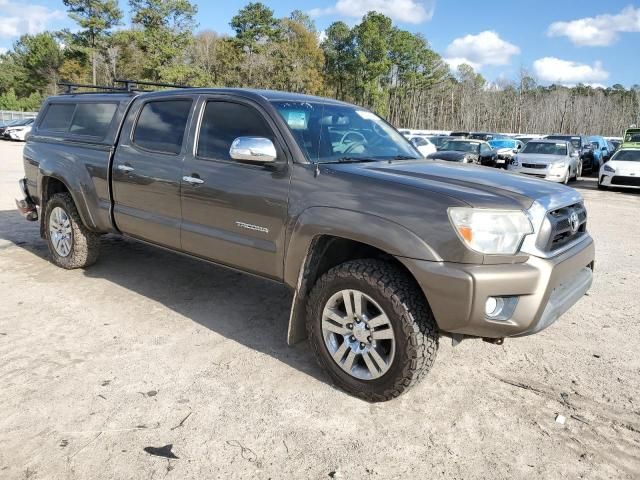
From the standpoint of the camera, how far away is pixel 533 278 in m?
2.76

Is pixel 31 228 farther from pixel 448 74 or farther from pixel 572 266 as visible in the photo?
pixel 448 74

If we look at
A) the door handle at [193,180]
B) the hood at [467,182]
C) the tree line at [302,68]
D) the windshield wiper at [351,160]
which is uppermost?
the tree line at [302,68]

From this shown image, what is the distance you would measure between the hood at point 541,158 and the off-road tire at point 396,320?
Result: 51.2ft

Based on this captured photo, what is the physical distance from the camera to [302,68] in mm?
58938

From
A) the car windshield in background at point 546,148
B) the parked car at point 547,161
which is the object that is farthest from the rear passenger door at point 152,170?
the car windshield in background at point 546,148

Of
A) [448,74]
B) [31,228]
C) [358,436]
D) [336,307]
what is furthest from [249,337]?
[448,74]

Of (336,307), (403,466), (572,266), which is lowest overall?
(403,466)

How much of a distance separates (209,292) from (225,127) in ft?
5.85

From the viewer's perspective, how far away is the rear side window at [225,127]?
148 inches

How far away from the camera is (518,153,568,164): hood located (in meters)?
16.9

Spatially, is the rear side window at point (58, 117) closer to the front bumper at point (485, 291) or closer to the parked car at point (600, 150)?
the front bumper at point (485, 291)

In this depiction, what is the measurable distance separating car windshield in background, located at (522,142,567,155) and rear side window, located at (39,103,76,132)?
16.2 metres

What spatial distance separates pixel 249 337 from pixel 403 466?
1.78 m

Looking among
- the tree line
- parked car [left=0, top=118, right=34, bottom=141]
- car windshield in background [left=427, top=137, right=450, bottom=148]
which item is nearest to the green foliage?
the tree line
